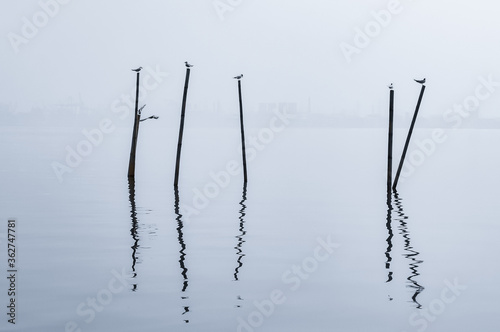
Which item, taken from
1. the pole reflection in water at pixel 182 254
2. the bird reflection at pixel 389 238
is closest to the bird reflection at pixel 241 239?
the pole reflection in water at pixel 182 254

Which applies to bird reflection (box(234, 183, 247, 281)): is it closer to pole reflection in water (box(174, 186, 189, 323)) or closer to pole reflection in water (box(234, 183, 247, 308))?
pole reflection in water (box(234, 183, 247, 308))

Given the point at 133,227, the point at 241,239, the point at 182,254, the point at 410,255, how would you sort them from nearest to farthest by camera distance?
the point at 182,254, the point at 410,255, the point at 241,239, the point at 133,227

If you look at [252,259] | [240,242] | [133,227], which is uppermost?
[133,227]

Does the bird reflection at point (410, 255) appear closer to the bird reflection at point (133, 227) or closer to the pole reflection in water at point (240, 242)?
the pole reflection in water at point (240, 242)

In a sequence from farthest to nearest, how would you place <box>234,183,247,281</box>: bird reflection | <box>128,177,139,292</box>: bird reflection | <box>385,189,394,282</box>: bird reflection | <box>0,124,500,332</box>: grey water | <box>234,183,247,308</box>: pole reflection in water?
<box>385,189,394,282</box>: bird reflection, <box>234,183,247,281</box>: bird reflection, <box>128,177,139,292</box>: bird reflection, <box>234,183,247,308</box>: pole reflection in water, <box>0,124,500,332</box>: grey water

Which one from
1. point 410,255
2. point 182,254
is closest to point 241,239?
point 182,254

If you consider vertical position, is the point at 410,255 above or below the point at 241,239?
below

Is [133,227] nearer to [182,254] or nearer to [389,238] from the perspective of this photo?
[182,254]

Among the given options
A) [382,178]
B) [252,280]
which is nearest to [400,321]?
[252,280]

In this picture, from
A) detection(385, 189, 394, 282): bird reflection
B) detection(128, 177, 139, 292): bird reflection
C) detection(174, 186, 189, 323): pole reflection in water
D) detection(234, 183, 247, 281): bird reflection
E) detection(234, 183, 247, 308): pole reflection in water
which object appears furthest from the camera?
detection(385, 189, 394, 282): bird reflection

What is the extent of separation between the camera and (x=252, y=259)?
18.3 meters

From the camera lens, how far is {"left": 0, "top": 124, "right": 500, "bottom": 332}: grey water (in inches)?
512

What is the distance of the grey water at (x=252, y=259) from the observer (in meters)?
13.0

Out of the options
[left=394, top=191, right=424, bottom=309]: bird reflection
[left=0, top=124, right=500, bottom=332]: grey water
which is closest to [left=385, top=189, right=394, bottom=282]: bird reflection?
[left=0, top=124, right=500, bottom=332]: grey water
